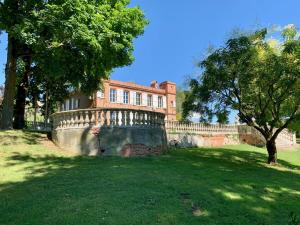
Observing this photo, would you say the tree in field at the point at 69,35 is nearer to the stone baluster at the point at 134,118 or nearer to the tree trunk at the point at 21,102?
the stone baluster at the point at 134,118

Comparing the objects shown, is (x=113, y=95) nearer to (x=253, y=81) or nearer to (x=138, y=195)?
(x=253, y=81)

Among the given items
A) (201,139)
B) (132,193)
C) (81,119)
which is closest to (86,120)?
(81,119)

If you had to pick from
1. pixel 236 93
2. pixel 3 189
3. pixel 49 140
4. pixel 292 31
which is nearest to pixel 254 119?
pixel 236 93

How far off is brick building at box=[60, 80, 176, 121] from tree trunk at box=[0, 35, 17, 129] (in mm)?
19433

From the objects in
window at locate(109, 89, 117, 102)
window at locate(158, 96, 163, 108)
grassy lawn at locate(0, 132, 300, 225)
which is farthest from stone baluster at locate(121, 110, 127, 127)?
window at locate(158, 96, 163, 108)

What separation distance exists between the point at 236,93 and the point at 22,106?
14684 mm

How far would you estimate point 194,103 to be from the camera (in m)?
19.4

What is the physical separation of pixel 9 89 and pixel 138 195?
530 inches

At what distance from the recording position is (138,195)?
8.64m

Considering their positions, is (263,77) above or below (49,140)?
above

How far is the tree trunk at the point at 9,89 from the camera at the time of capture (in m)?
18.9

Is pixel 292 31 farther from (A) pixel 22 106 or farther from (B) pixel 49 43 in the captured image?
(A) pixel 22 106

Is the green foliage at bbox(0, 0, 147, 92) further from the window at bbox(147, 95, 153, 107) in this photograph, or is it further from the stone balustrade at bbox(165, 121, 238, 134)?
the window at bbox(147, 95, 153, 107)

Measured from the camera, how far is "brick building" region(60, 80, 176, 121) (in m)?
41.5
